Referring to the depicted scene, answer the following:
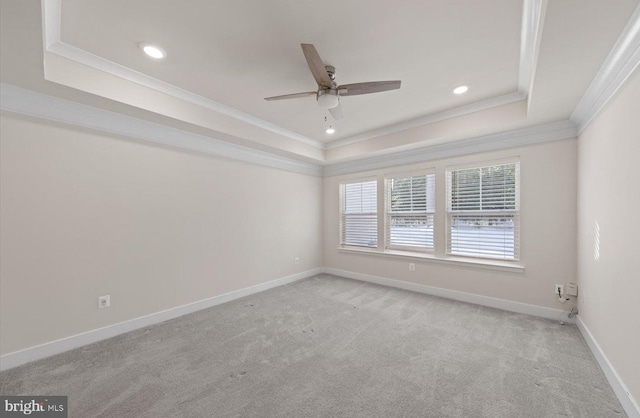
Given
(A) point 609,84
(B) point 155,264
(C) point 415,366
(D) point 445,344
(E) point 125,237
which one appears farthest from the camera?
(B) point 155,264

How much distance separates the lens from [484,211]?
3.64 meters

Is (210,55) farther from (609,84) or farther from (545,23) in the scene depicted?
(609,84)

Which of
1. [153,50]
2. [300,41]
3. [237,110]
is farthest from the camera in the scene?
[237,110]

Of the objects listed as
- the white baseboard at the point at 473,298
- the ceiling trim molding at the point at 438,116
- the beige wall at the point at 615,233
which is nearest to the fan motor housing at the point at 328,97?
the ceiling trim molding at the point at 438,116

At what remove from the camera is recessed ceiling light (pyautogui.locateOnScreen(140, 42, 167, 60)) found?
207cm

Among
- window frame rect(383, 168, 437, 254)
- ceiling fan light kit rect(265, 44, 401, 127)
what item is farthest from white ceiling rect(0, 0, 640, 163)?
window frame rect(383, 168, 437, 254)

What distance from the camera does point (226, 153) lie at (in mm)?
3830

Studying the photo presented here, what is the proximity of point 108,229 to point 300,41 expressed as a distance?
2.80 meters

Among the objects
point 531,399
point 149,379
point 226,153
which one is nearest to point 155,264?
point 149,379

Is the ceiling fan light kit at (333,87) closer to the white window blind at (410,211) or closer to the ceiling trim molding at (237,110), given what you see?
the ceiling trim molding at (237,110)

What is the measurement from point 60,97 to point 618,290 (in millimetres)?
5067

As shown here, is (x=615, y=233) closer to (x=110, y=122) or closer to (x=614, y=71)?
(x=614, y=71)
